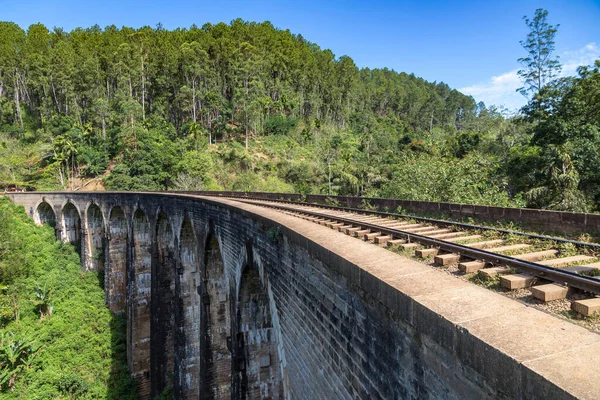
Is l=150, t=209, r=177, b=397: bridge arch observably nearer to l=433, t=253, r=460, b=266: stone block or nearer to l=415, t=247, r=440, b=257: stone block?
l=415, t=247, r=440, b=257: stone block

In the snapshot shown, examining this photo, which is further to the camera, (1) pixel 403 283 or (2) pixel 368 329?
(2) pixel 368 329

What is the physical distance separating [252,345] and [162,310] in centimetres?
798

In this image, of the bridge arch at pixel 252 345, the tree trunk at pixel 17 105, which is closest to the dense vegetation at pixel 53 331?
the bridge arch at pixel 252 345

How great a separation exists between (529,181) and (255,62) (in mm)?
45796

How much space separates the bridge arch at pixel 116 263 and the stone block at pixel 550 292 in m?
21.5

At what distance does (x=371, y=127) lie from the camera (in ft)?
210

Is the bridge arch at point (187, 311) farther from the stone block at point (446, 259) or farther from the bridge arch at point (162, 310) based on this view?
the stone block at point (446, 259)

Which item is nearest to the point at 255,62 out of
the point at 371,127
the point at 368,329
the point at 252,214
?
the point at 371,127

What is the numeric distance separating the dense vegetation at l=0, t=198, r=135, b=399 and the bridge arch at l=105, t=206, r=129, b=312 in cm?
76

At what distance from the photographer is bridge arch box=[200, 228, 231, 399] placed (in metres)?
10.6

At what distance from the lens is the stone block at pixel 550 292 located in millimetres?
2471

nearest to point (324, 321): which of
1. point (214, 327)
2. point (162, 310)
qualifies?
point (214, 327)

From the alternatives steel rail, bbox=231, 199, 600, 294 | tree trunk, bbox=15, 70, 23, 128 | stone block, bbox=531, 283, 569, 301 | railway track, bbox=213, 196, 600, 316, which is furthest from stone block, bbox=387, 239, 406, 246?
tree trunk, bbox=15, 70, 23, 128

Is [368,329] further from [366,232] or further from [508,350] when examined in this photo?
[366,232]
